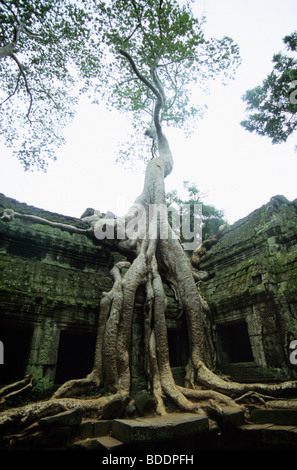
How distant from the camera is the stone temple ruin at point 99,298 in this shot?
4.66m

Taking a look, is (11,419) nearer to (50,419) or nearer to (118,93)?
(50,419)

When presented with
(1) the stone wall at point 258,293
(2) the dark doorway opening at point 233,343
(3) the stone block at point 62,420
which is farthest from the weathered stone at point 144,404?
(2) the dark doorway opening at point 233,343

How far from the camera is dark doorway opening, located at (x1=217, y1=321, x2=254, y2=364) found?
645cm

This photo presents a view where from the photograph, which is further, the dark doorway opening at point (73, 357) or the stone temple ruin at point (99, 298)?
the dark doorway opening at point (73, 357)

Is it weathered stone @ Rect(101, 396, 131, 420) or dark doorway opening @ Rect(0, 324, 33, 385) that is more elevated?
dark doorway opening @ Rect(0, 324, 33, 385)

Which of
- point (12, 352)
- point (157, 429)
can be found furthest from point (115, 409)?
Answer: point (12, 352)

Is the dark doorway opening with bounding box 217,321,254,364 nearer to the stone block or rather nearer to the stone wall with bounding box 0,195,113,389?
the stone wall with bounding box 0,195,113,389

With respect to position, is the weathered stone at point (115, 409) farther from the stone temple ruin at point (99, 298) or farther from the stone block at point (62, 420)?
the stone temple ruin at point (99, 298)

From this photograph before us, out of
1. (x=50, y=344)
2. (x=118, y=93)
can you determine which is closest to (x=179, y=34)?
(x=118, y=93)

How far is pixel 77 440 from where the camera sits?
297 cm

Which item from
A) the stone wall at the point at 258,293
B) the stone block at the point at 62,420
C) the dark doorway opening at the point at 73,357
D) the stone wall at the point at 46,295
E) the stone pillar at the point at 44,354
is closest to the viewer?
the stone block at the point at 62,420

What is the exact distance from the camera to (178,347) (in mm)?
6102

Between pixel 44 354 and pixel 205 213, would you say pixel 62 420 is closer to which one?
pixel 44 354

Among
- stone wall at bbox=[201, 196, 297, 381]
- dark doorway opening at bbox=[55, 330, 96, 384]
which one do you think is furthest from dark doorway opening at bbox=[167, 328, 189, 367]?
dark doorway opening at bbox=[55, 330, 96, 384]
